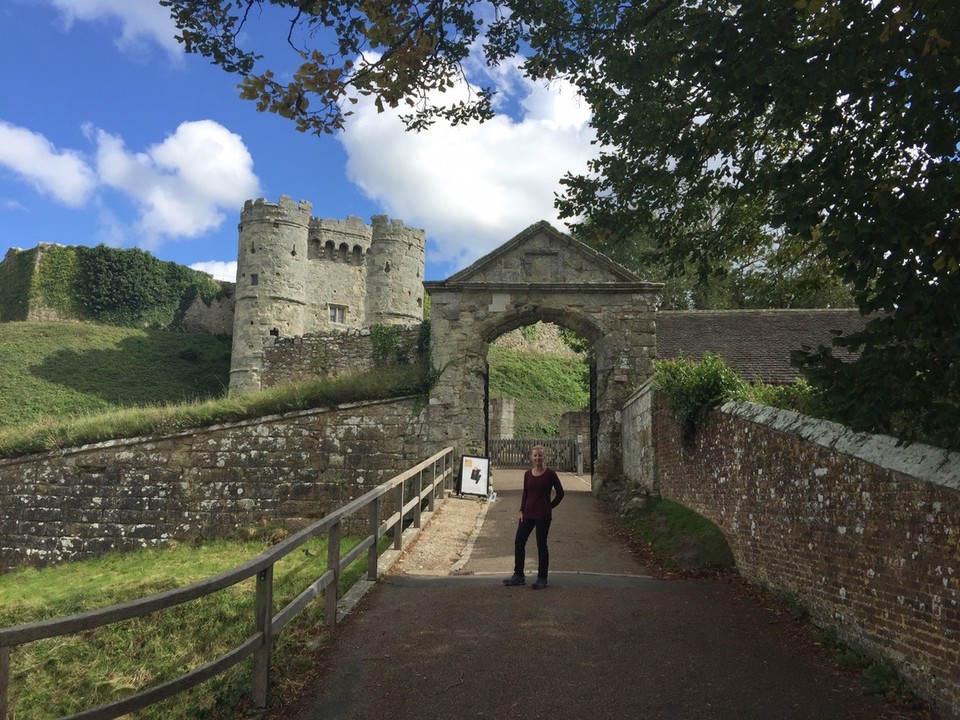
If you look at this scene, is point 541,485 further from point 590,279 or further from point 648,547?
point 590,279

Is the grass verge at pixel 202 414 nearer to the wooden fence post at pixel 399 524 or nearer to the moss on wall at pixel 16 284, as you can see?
the wooden fence post at pixel 399 524

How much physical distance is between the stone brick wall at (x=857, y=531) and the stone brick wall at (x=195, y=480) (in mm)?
9145

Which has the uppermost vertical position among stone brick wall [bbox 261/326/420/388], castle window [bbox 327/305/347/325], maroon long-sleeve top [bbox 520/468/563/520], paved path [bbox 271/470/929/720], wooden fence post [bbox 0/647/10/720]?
castle window [bbox 327/305/347/325]

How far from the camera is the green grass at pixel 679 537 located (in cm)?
890

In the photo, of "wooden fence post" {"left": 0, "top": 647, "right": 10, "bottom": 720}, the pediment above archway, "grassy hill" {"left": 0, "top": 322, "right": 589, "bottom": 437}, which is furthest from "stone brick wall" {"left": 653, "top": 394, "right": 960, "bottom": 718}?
"grassy hill" {"left": 0, "top": 322, "right": 589, "bottom": 437}

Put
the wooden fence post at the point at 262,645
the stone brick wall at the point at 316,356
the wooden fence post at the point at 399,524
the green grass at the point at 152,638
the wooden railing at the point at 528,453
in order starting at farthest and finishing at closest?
the wooden railing at the point at 528,453 < the stone brick wall at the point at 316,356 < the wooden fence post at the point at 399,524 < the green grass at the point at 152,638 < the wooden fence post at the point at 262,645

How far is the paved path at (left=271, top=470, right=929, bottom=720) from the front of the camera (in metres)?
4.71

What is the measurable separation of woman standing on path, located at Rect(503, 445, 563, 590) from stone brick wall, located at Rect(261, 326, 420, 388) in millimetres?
15478

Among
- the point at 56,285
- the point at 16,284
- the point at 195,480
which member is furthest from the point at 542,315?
the point at 16,284

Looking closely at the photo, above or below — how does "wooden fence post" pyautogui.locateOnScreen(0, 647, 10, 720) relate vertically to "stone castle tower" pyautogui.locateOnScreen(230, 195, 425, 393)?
below

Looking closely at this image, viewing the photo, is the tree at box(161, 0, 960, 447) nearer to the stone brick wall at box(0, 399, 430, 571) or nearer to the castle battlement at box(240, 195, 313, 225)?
the stone brick wall at box(0, 399, 430, 571)

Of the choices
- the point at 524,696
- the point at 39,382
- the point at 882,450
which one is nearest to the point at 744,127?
the point at 882,450

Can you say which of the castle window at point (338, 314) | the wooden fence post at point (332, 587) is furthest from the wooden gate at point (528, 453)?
the wooden fence post at point (332, 587)

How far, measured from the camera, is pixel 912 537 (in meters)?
4.95
